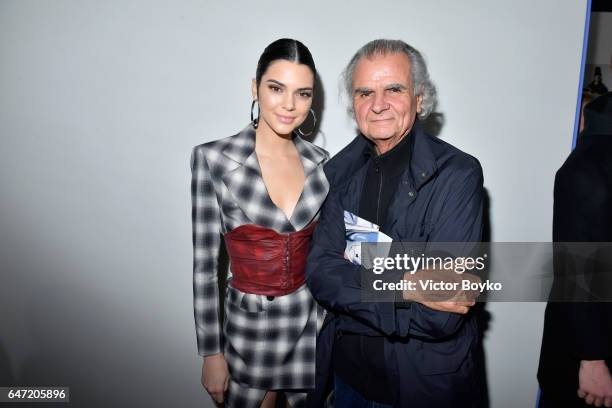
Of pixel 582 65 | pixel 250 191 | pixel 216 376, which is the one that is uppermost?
pixel 582 65

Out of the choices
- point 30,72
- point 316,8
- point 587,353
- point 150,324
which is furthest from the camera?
point 150,324

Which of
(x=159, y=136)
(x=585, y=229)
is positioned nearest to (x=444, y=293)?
(x=585, y=229)

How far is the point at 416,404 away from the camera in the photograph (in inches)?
51.9

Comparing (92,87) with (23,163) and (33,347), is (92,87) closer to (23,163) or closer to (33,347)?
(23,163)

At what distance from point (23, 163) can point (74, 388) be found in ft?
4.32

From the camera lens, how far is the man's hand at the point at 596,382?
142 cm

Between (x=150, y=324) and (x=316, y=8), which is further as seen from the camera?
(x=150, y=324)

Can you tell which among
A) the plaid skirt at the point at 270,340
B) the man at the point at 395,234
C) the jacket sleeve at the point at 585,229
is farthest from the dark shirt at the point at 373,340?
the jacket sleeve at the point at 585,229

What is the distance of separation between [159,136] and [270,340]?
1.15m

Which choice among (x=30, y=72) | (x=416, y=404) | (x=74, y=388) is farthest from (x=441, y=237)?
(x=74, y=388)

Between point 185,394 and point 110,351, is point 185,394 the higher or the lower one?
the lower one

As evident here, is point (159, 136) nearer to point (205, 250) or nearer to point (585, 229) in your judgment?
point (205, 250)

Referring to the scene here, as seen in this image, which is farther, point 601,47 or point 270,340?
point 601,47

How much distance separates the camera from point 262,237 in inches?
58.2
